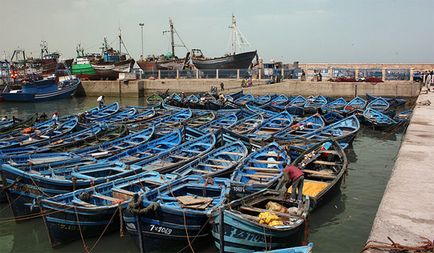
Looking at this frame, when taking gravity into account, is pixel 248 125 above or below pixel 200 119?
below

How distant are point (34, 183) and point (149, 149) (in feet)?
19.7

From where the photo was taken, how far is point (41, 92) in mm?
49844

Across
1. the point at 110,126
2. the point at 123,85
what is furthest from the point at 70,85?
the point at 110,126

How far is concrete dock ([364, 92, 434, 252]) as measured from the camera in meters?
8.18

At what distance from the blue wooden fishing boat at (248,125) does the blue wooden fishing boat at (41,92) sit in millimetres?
35084

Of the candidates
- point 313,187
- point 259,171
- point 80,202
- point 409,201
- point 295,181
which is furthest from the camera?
point 259,171

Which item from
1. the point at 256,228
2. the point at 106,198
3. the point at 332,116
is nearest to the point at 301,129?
the point at 332,116

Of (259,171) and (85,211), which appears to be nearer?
(85,211)

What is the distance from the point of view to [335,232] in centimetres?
1222

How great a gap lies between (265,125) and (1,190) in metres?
14.2

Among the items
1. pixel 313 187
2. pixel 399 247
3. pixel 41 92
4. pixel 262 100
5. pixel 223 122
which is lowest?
pixel 313 187

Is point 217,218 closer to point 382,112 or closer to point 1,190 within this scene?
point 1,190

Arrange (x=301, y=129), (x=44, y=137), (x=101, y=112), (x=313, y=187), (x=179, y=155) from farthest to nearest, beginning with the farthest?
(x=101, y=112), (x=301, y=129), (x=44, y=137), (x=179, y=155), (x=313, y=187)

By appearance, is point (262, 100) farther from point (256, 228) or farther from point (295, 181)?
point (256, 228)
